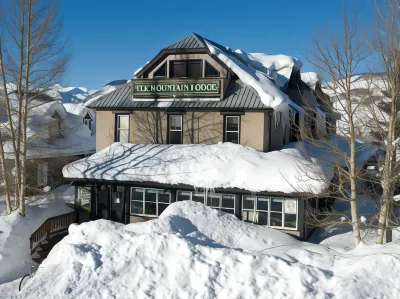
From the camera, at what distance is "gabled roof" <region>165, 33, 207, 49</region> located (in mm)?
19438

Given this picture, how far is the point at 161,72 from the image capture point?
65.0 ft

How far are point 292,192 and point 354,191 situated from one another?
2.66 metres

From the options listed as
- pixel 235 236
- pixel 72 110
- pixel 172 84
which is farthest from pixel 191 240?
pixel 72 110

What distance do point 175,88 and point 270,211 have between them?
300 inches

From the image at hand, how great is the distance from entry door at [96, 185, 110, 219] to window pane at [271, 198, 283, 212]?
7785 millimetres

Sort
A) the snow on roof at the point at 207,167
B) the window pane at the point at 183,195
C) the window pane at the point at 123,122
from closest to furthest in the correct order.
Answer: the snow on roof at the point at 207,167
the window pane at the point at 183,195
the window pane at the point at 123,122

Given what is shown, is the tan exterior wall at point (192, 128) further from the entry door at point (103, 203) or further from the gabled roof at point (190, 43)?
the gabled roof at point (190, 43)

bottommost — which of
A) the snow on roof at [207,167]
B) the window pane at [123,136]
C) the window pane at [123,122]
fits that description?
the snow on roof at [207,167]

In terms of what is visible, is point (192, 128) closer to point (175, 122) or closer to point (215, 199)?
point (175, 122)

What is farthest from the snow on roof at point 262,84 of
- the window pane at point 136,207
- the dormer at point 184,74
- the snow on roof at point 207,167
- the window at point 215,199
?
the window pane at point 136,207

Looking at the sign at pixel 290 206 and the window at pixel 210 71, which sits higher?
the window at pixel 210 71

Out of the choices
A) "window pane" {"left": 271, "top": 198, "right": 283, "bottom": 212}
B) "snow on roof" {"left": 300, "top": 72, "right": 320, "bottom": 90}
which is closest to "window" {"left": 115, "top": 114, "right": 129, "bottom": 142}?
"window pane" {"left": 271, "top": 198, "right": 283, "bottom": 212}

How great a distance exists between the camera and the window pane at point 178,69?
19.3 metres

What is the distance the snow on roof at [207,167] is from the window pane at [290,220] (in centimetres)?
173
